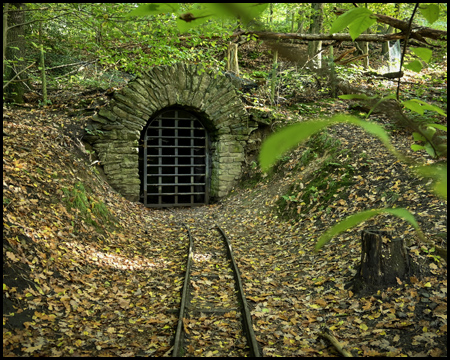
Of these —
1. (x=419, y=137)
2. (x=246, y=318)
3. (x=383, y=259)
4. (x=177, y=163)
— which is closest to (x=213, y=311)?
(x=246, y=318)

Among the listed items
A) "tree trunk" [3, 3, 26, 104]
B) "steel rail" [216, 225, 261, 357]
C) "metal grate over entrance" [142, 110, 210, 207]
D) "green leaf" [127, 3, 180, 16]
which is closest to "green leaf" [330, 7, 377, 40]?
"green leaf" [127, 3, 180, 16]

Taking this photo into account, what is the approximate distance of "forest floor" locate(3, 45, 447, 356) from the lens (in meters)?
3.62

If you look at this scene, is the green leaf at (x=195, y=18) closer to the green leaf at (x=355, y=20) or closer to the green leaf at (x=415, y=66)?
the green leaf at (x=355, y=20)

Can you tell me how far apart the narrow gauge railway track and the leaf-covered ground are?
0.17 m

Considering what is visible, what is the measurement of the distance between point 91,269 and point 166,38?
Result: 4933 mm

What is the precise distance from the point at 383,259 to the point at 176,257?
3.49 metres

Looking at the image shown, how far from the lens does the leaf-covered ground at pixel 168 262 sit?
3.60 metres

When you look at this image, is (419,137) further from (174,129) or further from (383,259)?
(174,129)

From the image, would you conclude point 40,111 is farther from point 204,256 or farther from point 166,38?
point 204,256

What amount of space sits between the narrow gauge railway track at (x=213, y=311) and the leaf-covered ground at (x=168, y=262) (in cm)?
17

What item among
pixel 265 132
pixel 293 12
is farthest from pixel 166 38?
pixel 293 12

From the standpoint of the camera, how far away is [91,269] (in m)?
5.18

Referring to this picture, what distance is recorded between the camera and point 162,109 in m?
11.2

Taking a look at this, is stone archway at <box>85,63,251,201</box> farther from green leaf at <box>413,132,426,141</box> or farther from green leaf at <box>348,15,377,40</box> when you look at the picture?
green leaf at <box>413,132,426,141</box>
